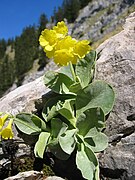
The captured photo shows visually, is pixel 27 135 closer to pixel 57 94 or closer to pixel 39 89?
pixel 57 94

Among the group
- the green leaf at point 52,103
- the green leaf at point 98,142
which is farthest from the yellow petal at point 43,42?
the green leaf at point 98,142

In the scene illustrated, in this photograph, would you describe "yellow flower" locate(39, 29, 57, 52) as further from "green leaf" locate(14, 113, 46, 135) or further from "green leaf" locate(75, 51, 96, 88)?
"green leaf" locate(14, 113, 46, 135)

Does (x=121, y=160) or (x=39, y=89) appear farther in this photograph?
(x=39, y=89)

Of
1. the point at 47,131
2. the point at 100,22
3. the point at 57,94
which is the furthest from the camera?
the point at 100,22

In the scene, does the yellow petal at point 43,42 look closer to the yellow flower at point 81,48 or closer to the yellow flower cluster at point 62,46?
the yellow flower cluster at point 62,46

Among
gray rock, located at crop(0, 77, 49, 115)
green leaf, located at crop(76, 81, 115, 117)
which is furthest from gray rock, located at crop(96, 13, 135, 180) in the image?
gray rock, located at crop(0, 77, 49, 115)

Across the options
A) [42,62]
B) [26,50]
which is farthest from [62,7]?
[42,62]

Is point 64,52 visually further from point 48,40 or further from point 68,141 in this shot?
point 68,141

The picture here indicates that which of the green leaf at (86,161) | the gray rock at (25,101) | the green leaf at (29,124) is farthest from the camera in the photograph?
the gray rock at (25,101)
